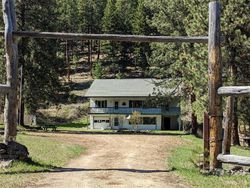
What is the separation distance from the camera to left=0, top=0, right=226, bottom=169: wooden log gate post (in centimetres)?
1559

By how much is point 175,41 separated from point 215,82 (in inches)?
93.2

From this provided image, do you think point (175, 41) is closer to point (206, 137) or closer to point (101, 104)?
point (206, 137)

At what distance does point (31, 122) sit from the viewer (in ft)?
217

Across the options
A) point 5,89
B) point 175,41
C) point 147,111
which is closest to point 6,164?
point 5,89

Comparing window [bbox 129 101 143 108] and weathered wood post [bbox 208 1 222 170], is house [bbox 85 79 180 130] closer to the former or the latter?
window [bbox 129 101 143 108]

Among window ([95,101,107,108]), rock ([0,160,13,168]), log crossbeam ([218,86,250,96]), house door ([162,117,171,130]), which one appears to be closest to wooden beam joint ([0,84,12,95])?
rock ([0,160,13,168])

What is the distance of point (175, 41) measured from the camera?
16.9 meters

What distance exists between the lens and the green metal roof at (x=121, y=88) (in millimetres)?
62906

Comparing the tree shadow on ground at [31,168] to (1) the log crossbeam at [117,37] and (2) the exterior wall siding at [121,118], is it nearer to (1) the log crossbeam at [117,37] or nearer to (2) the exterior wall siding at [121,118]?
(1) the log crossbeam at [117,37]

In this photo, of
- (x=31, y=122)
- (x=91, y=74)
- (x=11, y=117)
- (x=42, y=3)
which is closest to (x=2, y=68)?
(x=42, y=3)

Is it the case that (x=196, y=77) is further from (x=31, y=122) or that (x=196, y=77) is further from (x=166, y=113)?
(x=31, y=122)

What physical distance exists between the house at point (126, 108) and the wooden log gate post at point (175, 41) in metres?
44.8

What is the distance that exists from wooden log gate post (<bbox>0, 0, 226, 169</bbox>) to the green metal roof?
147ft

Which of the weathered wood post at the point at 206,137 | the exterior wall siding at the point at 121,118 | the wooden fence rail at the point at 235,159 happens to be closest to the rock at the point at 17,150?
the weathered wood post at the point at 206,137
